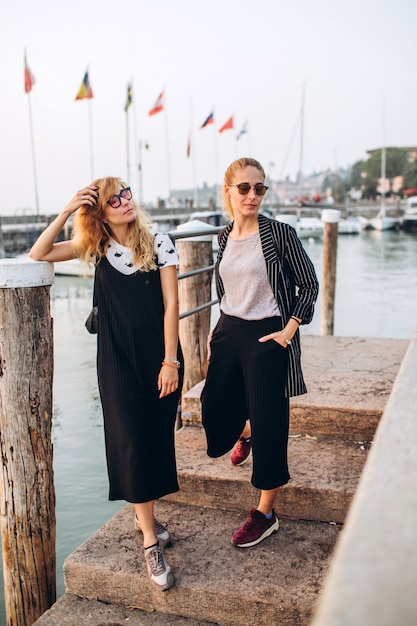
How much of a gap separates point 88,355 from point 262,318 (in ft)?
27.5

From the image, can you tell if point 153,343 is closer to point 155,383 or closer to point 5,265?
point 155,383

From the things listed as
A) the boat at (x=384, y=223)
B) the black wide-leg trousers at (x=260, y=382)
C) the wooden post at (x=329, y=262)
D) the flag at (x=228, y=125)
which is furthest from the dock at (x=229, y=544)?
the boat at (x=384, y=223)

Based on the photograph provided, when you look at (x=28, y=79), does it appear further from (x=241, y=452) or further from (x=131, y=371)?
(x=131, y=371)

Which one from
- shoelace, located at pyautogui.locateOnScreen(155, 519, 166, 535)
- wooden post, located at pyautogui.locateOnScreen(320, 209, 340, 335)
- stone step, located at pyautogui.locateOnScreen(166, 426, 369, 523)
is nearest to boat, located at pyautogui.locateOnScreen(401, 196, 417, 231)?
wooden post, located at pyautogui.locateOnScreen(320, 209, 340, 335)

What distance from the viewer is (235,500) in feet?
10.7

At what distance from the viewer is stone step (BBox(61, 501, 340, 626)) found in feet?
8.41

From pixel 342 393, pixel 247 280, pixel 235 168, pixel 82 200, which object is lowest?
pixel 342 393

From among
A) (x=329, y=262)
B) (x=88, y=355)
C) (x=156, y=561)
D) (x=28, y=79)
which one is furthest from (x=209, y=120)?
(x=156, y=561)

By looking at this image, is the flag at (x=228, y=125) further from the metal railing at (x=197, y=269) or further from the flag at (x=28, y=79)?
the metal railing at (x=197, y=269)

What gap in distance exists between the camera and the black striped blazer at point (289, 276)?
275 cm

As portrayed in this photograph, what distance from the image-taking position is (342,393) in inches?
158

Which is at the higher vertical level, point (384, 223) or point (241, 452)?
point (241, 452)

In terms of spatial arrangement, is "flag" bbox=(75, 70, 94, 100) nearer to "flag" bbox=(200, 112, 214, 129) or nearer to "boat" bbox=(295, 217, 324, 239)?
"flag" bbox=(200, 112, 214, 129)

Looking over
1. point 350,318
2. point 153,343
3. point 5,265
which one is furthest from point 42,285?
point 350,318
